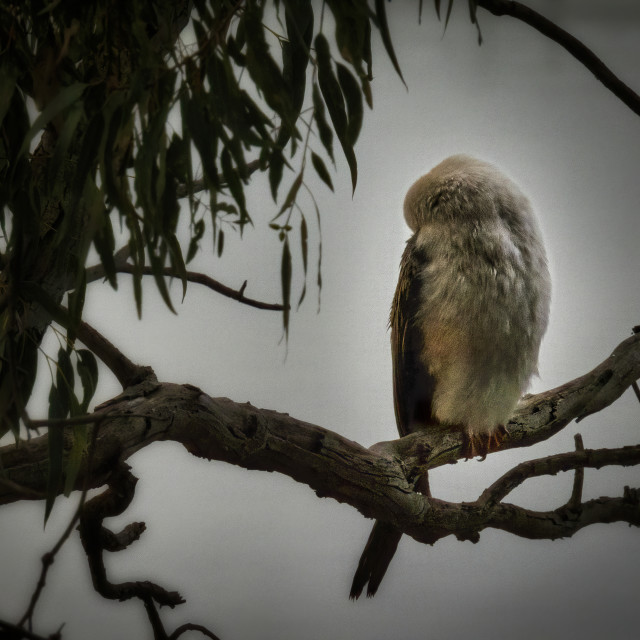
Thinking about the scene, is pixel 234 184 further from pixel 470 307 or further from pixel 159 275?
pixel 470 307

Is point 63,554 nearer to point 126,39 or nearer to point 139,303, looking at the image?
point 139,303

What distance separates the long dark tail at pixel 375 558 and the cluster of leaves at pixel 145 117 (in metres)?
0.64

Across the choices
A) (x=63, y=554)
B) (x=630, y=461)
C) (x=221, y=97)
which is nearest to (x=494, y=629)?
(x=630, y=461)

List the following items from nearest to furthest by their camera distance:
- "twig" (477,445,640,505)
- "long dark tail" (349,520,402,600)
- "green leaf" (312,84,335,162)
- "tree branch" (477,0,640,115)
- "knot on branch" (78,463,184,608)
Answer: "green leaf" (312,84,335,162) → "knot on branch" (78,463,184,608) → "tree branch" (477,0,640,115) → "twig" (477,445,640,505) → "long dark tail" (349,520,402,600)

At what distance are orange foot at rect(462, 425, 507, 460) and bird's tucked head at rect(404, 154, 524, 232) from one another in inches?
16.4

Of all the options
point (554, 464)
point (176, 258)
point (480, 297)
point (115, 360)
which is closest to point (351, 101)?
point (176, 258)

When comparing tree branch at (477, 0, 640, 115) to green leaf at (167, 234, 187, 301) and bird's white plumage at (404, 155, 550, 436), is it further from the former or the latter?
green leaf at (167, 234, 187, 301)

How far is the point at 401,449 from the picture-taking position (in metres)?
1.27

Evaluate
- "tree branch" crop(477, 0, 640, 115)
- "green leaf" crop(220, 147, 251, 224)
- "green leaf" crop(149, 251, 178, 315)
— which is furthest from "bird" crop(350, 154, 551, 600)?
"green leaf" crop(149, 251, 178, 315)

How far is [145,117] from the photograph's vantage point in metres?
0.82

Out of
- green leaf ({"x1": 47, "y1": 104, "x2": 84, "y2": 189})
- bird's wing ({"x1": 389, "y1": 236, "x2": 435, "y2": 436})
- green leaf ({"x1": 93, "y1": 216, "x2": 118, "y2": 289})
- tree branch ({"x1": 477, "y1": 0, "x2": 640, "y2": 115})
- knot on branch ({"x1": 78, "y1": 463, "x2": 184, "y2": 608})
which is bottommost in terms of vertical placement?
knot on branch ({"x1": 78, "y1": 463, "x2": 184, "y2": 608})

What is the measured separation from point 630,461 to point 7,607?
1.18 m

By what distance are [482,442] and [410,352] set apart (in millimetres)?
234

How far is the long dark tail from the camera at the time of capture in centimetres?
138
